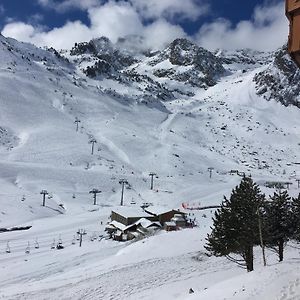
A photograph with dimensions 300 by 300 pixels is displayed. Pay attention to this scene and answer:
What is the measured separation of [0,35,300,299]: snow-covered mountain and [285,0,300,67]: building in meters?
23.7

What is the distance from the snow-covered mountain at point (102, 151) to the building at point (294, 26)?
77.8 ft

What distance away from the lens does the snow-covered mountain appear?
60287 mm

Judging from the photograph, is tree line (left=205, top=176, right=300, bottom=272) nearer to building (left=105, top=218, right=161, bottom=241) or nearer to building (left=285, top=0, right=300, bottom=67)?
building (left=285, top=0, right=300, bottom=67)

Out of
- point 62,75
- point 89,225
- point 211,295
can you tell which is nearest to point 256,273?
point 211,295

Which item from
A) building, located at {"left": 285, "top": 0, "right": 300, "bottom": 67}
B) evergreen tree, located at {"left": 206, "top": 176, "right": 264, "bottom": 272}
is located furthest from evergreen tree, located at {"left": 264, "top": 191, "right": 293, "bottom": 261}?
building, located at {"left": 285, "top": 0, "right": 300, "bottom": 67}

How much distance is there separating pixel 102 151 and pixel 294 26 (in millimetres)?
108595

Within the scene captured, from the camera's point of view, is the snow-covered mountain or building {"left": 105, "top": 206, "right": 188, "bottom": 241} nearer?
building {"left": 105, "top": 206, "right": 188, "bottom": 241}

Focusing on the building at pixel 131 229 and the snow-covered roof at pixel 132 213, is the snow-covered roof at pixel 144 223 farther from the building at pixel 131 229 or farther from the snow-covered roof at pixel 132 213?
the snow-covered roof at pixel 132 213

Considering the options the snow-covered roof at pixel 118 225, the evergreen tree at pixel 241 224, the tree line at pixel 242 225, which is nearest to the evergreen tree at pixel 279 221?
the tree line at pixel 242 225

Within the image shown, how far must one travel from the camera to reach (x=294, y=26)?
5.23 metres

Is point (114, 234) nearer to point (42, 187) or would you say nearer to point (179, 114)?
point (42, 187)

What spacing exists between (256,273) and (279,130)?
162175 mm

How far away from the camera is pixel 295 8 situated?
5109 mm

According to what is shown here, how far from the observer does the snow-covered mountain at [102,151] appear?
6029cm
